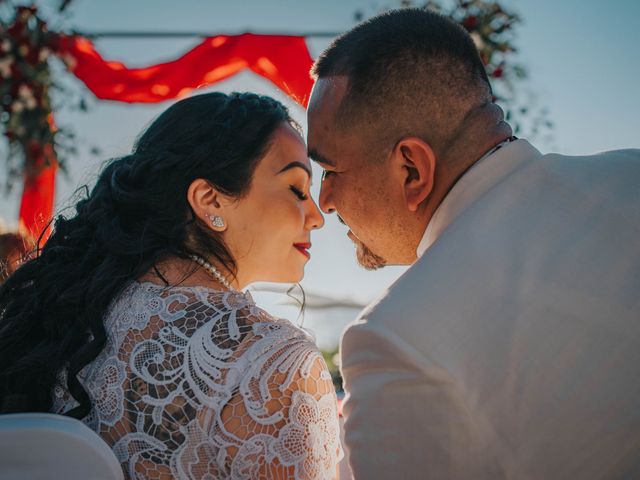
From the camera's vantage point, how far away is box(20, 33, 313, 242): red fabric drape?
5324 mm

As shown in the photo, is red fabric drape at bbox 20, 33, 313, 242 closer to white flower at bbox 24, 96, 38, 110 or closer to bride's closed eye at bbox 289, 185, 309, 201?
white flower at bbox 24, 96, 38, 110

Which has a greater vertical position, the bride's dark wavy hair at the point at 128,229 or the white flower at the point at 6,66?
the white flower at the point at 6,66

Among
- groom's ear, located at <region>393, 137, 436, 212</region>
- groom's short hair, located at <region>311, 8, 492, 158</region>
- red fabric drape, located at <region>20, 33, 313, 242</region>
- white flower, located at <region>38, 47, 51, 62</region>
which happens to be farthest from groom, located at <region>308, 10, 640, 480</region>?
white flower, located at <region>38, 47, 51, 62</region>

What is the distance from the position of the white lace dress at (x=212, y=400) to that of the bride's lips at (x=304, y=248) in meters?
0.68

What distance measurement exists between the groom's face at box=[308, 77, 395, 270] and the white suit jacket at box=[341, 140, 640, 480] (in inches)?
20.5

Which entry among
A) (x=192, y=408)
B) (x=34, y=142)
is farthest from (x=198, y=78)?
(x=192, y=408)

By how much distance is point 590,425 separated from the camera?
55.4 inches

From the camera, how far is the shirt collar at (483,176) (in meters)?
1.76

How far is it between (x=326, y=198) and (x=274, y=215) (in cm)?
46

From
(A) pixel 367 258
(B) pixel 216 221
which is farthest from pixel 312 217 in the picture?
(A) pixel 367 258

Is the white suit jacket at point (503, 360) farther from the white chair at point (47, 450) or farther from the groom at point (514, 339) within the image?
the white chair at point (47, 450)

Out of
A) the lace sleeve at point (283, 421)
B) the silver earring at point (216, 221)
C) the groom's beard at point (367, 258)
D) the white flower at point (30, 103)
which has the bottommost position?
the lace sleeve at point (283, 421)

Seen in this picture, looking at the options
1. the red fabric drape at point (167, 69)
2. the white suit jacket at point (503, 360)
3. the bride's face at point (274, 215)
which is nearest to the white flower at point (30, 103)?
the red fabric drape at point (167, 69)

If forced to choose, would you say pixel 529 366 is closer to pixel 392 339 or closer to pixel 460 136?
Result: pixel 392 339
